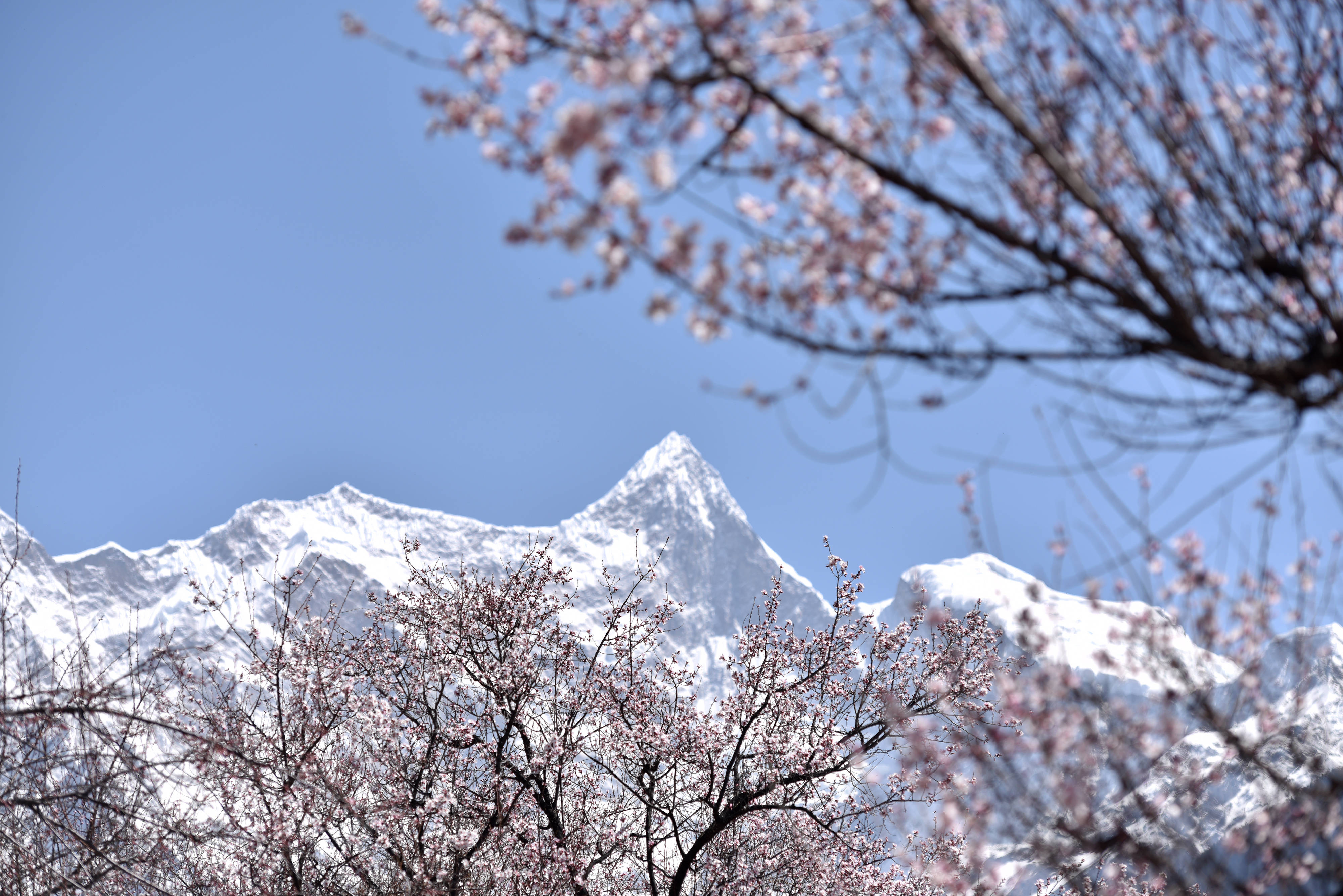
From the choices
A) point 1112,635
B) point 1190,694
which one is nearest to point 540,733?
point 1112,635

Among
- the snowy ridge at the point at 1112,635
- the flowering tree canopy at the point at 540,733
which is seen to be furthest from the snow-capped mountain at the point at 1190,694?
the flowering tree canopy at the point at 540,733

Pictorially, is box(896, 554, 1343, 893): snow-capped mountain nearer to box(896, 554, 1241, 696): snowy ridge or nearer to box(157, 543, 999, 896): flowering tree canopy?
box(896, 554, 1241, 696): snowy ridge

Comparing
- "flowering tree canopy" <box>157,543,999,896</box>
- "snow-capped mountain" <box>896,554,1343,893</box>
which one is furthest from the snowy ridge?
"flowering tree canopy" <box>157,543,999,896</box>

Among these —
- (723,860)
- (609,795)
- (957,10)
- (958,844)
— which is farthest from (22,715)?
(958,844)

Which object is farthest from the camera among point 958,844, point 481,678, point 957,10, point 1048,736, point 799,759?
point 958,844

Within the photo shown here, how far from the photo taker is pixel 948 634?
9820 mm

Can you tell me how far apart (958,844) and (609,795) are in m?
5.79

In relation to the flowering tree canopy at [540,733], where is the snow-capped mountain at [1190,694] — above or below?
below

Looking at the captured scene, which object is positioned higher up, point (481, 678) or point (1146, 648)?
point (481, 678)

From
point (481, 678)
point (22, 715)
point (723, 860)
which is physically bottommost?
point (723, 860)

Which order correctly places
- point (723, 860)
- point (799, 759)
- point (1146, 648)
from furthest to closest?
point (723, 860)
point (799, 759)
point (1146, 648)

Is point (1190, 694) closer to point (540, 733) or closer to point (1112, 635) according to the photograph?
point (1112, 635)

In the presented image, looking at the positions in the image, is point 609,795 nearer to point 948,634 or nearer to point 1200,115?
point 948,634

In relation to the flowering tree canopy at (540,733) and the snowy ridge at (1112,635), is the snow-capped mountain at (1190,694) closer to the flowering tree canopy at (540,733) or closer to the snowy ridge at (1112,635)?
the snowy ridge at (1112,635)
